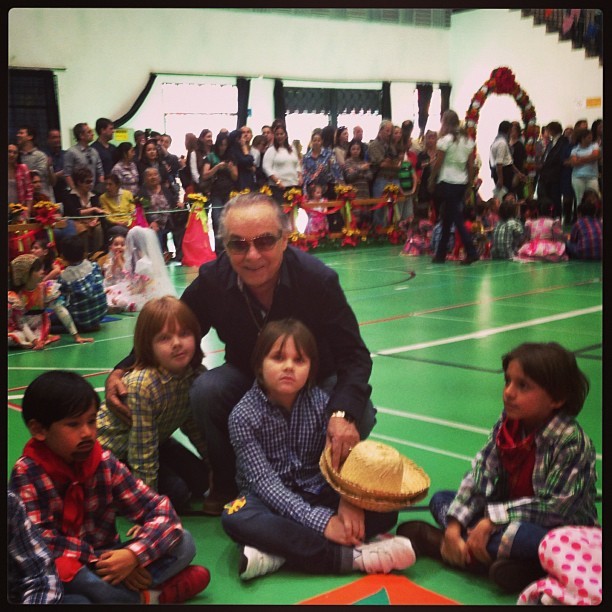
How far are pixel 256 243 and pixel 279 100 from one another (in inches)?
16.5

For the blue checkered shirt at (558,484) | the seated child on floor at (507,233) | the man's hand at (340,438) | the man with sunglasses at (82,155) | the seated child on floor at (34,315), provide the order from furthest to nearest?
the seated child on floor at (34,315) < the seated child on floor at (507,233) < the man with sunglasses at (82,155) < the man's hand at (340,438) < the blue checkered shirt at (558,484)

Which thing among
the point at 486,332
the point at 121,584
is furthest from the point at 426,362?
the point at 121,584

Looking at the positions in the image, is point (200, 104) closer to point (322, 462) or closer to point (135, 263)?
point (135, 263)

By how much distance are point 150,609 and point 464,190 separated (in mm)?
1597

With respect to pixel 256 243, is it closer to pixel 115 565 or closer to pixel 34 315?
pixel 115 565

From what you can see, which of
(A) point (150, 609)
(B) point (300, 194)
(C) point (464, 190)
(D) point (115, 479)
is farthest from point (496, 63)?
(A) point (150, 609)

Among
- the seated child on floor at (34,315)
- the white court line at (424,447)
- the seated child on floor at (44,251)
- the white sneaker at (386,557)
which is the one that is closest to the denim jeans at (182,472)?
the white sneaker at (386,557)

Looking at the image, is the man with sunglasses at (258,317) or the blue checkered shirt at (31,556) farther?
the man with sunglasses at (258,317)

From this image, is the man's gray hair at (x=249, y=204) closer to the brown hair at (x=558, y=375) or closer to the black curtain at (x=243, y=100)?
the black curtain at (x=243, y=100)

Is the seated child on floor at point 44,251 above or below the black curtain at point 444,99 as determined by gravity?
below

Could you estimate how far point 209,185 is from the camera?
2.63m

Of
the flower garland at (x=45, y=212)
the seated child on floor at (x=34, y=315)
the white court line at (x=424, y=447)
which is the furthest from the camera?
the seated child on floor at (x=34, y=315)

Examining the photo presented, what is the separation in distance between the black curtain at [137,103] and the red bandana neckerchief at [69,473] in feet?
3.01

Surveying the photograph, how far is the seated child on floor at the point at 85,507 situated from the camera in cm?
206
